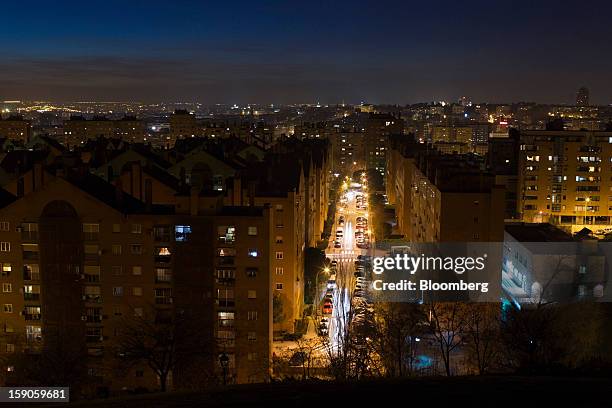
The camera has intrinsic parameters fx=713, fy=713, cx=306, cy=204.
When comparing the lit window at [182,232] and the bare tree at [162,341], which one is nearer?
the bare tree at [162,341]

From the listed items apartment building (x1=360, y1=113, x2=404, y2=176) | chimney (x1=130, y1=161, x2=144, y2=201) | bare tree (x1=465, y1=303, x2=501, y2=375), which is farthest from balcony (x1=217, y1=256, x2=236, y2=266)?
apartment building (x1=360, y1=113, x2=404, y2=176)

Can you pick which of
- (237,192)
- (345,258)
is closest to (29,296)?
(237,192)

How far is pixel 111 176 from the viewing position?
1395 cm

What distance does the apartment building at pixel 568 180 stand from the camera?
20375 mm

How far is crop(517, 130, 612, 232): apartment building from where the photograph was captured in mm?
20375

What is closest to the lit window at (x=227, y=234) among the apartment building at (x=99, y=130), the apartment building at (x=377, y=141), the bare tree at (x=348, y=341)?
the bare tree at (x=348, y=341)

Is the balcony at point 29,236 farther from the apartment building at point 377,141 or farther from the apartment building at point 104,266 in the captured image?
the apartment building at point 377,141

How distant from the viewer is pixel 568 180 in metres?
20.6

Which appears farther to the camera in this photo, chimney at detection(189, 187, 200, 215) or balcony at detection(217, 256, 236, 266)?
balcony at detection(217, 256, 236, 266)

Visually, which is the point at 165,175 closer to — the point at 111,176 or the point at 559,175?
the point at 111,176

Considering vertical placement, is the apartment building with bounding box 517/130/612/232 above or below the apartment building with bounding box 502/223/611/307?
above

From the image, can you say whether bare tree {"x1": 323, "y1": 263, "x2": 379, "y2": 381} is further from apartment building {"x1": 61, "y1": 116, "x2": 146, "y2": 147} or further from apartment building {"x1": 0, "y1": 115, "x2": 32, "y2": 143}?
apartment building {"x1": 61, "y1": 116, "x2": 146, "y2": 147}

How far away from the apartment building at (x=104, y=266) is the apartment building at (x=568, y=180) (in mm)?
13331

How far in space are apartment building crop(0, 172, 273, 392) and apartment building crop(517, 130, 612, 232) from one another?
13331mm
